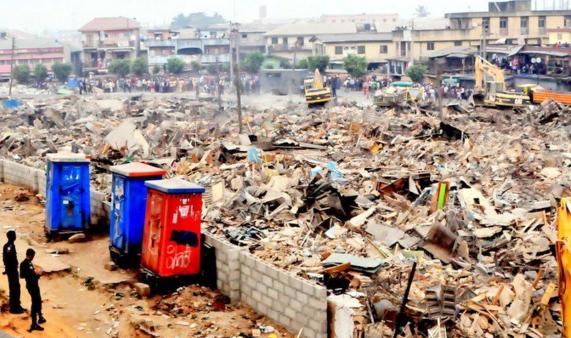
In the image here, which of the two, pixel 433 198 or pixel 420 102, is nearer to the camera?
pixel 433 198

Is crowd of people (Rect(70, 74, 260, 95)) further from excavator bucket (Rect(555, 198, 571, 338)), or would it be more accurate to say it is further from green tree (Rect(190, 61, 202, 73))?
excavator bucket (Rect(555, 198, 571, 338))

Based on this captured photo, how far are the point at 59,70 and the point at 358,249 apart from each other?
5712 centimetres

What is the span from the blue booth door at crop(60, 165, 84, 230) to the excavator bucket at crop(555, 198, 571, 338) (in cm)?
798

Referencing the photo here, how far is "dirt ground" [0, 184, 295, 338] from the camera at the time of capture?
30.7 ft

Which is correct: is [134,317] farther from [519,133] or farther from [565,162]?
[519,133]

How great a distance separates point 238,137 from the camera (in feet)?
74.1

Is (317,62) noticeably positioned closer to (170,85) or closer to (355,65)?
(355,65)

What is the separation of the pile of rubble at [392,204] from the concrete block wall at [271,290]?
0.25 m

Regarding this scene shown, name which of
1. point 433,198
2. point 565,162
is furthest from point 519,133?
point 433,198

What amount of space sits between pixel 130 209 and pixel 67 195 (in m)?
2.11

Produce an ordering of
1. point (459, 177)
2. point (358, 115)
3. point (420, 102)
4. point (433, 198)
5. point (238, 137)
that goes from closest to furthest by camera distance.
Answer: point (433, 198) → point (459, 177) → point (238, 137) → point (358, 115) → point (420, 102)

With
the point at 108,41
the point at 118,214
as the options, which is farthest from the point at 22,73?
the point at 118,214

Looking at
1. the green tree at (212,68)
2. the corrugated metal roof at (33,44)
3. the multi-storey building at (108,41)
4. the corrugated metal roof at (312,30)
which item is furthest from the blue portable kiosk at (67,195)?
the corrugated metal roof at (33,44)

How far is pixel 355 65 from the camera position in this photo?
5475 cm
